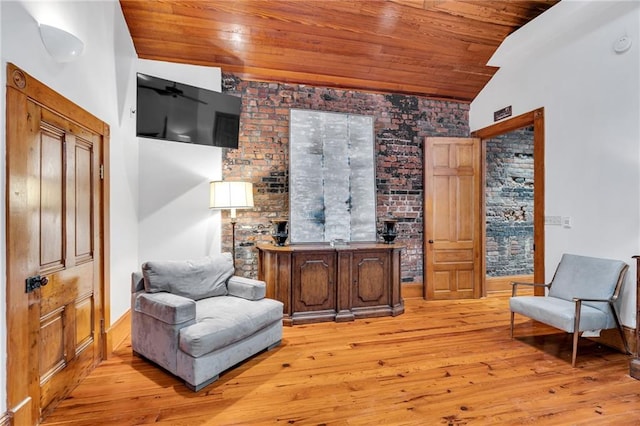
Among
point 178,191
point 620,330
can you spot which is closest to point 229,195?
point 178,191

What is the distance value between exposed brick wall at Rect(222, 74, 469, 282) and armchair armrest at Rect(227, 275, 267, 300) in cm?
94

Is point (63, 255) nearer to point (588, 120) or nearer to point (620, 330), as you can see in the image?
point (620, 330)

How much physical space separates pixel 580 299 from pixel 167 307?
3.19m

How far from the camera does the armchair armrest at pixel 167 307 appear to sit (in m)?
2.34

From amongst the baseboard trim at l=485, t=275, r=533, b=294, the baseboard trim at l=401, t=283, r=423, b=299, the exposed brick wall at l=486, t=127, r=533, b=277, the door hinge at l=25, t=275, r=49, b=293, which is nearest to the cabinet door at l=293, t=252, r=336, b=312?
the baseboard trim at l=401, t=283, r=423, b=299

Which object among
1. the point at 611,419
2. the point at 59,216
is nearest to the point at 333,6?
the point at 59,216

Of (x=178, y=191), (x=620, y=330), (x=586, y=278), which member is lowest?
(x=620, y=330)

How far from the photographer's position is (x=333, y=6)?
10.8 ft

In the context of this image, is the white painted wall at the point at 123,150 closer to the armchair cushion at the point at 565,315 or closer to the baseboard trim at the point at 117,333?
the baseboard trim at the point at 117,333

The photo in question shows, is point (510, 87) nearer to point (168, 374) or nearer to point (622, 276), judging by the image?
point (622, 276)

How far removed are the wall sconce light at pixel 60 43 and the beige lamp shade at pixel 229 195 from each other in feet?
5.46

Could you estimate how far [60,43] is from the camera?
1979 millimetres

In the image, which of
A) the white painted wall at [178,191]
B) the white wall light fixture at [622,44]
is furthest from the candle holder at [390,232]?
the white wall light fixture at [622,44]

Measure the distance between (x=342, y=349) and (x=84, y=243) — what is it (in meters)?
Result: 2.27
